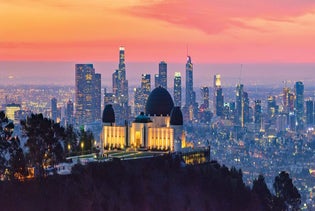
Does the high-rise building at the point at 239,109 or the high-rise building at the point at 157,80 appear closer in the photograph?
the high-rise building at the point at 157,80

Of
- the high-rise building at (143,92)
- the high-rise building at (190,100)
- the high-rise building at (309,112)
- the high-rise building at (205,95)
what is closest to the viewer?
the high-rise building at (143,92)

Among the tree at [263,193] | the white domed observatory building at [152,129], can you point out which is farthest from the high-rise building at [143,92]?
the tree at [263,193]

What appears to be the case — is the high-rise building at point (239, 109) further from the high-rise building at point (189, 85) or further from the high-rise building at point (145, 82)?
the high-rise building at point (145, 82)

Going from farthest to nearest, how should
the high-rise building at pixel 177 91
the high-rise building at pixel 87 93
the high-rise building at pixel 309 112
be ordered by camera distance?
1. the high-rise building at pixel 309 112
2. the high-rise building at pixel 177 91
3. the high-rise building at pixel 87 93

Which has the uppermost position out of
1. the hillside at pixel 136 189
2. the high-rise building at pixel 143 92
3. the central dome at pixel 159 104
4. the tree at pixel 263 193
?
the high-rise building at pixel 143 92

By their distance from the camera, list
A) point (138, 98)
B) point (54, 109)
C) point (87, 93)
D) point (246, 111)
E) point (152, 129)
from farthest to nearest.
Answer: point (246, 111) < point (87, 93) < point (138, 98) < point (54, 109) < point (152, 129)

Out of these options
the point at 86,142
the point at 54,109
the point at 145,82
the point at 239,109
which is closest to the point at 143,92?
the point at 145,82

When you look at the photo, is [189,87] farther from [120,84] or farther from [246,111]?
[120,84]
